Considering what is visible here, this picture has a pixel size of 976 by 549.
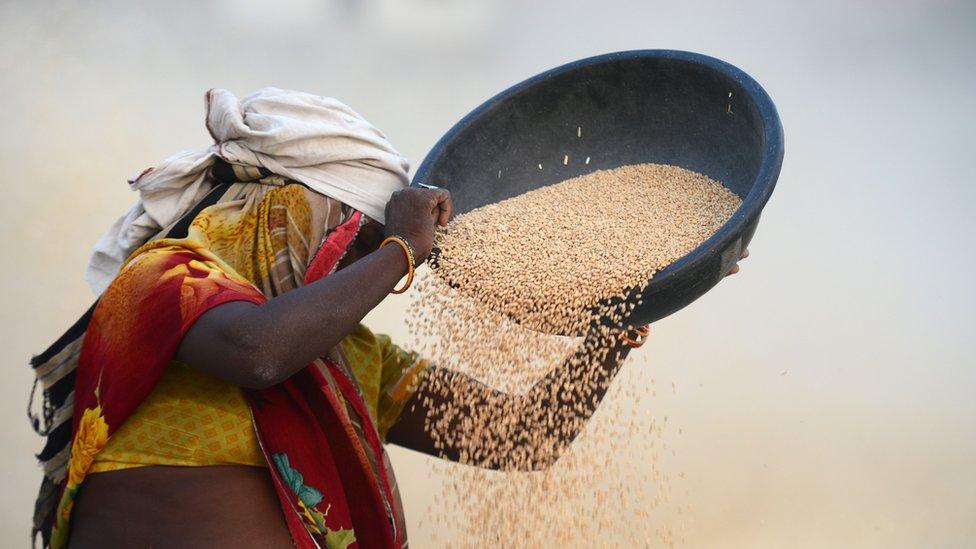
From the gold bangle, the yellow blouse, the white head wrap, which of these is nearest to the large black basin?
the white head wrap

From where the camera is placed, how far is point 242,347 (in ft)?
4.76

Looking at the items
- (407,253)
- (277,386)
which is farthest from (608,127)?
(277,386)

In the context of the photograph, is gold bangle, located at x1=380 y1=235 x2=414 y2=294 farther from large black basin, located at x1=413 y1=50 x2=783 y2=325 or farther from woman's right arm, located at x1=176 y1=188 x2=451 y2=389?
large black basin, located at x1=413 y1=50 x2=783 y2=325

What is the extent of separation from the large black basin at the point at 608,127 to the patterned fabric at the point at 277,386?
305mm

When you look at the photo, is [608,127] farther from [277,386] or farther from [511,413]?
[277,386]

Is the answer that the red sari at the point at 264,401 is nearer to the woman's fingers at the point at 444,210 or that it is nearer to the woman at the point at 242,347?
the woman at the point at 242,347

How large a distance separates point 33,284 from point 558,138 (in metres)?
2.10

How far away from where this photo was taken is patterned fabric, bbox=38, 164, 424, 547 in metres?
1.56

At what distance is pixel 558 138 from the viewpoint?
222cm

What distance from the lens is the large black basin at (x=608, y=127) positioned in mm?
1962

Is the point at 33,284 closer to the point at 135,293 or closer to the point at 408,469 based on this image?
the point at 408,469

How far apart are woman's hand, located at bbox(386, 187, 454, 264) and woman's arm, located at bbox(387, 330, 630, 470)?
1.37 feet

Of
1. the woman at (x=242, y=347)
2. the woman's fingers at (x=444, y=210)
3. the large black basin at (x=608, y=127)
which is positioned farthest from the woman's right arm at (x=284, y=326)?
the large black basin at (x=608, y=127)

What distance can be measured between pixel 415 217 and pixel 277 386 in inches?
14.5
